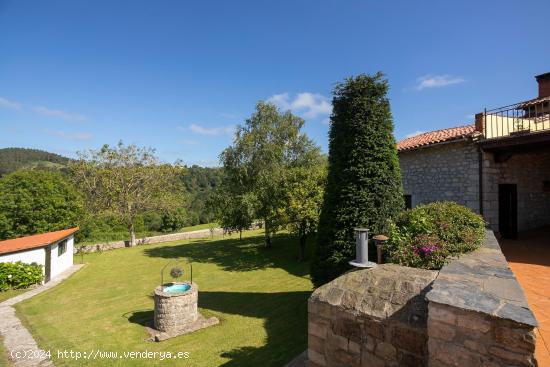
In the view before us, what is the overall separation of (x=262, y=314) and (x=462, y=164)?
30.3 ft

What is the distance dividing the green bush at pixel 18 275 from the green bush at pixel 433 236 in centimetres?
1680

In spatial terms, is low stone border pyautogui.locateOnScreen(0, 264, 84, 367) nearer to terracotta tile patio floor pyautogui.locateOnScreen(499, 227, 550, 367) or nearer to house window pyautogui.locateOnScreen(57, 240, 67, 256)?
house window pyautogui.locateOnScreen(57, 240, 67, 256)

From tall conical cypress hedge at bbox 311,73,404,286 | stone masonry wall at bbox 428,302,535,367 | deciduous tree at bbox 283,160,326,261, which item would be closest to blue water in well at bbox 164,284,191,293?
tall conical cypress hedge at bbox 311,73,404,286

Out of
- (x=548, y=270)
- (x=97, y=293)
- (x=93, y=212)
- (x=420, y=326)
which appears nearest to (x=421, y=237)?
(x=420, y=326)

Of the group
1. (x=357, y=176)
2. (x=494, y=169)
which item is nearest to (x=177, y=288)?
(x=357, y=176)

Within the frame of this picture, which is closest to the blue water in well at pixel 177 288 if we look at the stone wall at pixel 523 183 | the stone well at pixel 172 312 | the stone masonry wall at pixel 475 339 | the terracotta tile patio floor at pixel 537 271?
the stone well at pixel 172 312

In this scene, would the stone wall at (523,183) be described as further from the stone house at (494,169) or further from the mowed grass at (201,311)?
the mowed grass at (201,311)

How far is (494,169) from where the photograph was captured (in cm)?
1061

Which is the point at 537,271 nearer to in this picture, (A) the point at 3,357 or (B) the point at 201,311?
(B) the point at 201,311

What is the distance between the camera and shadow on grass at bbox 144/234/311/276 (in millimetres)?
16875

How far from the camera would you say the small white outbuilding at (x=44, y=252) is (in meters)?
14.3

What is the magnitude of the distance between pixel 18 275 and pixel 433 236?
17891 mm

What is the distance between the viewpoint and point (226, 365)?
7.12m

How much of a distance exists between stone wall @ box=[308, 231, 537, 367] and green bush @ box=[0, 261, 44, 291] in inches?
629
